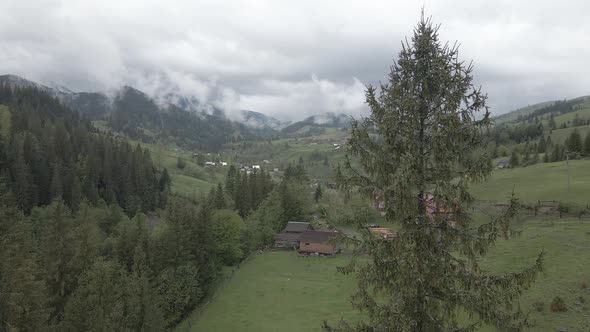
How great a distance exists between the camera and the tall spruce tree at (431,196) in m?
11.0

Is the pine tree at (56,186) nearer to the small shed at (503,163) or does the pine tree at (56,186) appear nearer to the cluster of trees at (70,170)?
the cluster of trees at (70,170)

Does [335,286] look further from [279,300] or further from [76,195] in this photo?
[76,195]

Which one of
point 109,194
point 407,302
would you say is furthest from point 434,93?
point 109,194

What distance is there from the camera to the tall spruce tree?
1101cm

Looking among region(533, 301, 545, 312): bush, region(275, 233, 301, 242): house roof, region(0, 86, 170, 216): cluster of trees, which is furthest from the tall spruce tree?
region(0, 86, 170, 216): cluster of trees

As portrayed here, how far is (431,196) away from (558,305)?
26574mm

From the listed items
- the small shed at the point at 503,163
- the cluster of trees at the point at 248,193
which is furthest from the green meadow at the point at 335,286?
the small shed at the point at 503,163

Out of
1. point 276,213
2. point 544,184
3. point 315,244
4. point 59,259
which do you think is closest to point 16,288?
point 59,259

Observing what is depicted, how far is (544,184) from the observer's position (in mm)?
84062

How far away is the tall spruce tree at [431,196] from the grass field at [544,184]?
56.5 metres

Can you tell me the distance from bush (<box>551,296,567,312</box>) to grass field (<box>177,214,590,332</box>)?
1.36ft

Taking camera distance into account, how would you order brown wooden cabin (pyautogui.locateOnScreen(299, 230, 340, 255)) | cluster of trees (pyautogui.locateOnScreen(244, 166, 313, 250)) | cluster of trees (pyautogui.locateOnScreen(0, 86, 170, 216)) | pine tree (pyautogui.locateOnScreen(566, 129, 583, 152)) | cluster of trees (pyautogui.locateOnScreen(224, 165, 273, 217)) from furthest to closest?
pine tree (pyautogui.locateOnScreen(566, 129, 583, 152))
cluster of trees (pyautogui.locateOnScreen(224, 165, 273, 217))
cluster of trees (pyautogui.locateOnScreen(0, 86, 170, 216))
cluster of trees (pyautogui.locateOnScreen(244, 166, 313, 250))
brown wooden cabin (pyautogui.locateOnScreen(299, 230, 340, 255))

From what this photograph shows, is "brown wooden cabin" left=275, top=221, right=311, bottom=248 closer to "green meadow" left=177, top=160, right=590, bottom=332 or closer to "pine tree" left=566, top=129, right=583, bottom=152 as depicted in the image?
"green meadow" left=177, top=160, right=590, bottom=332

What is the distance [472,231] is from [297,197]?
87.2 metres
